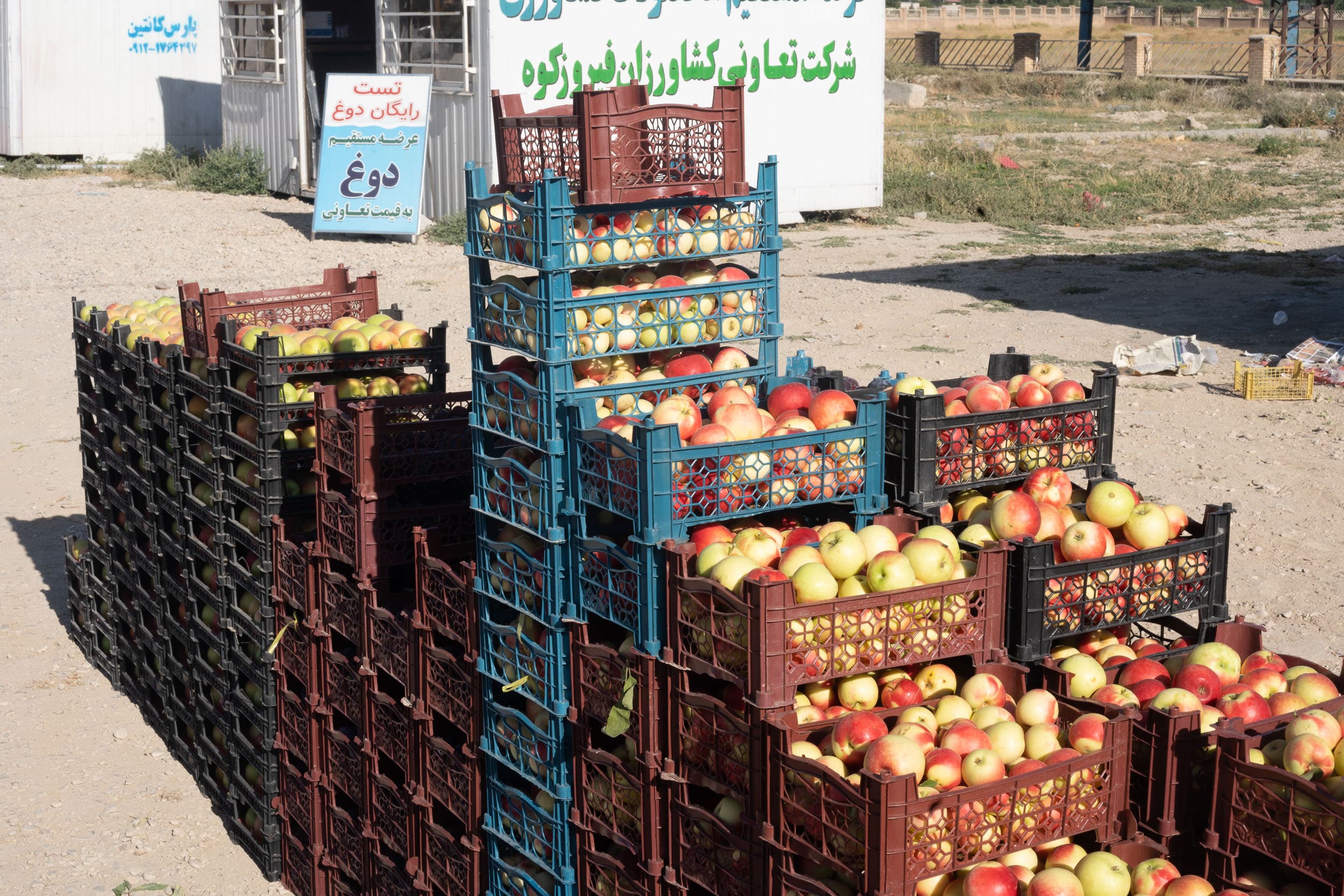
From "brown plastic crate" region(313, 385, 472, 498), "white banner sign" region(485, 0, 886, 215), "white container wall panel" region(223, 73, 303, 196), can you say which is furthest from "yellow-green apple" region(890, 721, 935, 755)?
"white container wall panel" region(223, 73, 303, 196)

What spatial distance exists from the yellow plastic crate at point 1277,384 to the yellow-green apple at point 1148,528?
29.1ft

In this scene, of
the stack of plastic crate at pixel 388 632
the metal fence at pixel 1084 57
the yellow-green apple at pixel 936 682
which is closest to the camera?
the yellow-green apple at pixel 936 682

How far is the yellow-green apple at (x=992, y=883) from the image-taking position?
324 cm

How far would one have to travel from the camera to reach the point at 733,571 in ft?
12.3

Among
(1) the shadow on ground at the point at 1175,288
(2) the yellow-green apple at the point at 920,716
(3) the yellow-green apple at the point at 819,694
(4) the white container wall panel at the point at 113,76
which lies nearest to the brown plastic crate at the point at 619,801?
(3) the yellow-green apple at the point at 819,694

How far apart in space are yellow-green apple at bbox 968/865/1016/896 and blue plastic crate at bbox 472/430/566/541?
156 cm

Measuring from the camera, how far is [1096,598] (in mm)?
4020

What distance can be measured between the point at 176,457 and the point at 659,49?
48.2 ft

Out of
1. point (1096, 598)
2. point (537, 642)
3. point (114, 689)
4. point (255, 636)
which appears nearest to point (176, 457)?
point (255, 636)

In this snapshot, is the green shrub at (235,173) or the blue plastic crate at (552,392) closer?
the blue plastic crate at (552,392)

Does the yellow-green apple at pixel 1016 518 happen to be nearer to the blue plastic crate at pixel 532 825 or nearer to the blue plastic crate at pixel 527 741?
the blue plastic crate at pixel 527 741

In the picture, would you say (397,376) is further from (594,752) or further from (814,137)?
(814,137)

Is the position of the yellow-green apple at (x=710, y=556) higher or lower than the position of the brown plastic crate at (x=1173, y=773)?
higher

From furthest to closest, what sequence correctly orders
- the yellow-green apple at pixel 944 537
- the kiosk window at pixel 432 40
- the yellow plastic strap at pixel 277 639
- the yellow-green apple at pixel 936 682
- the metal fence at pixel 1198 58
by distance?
the metal fence at pixel 1198 58
the kiosk window at pixel 432 40
the yellow plastic strap at pixel 277 639
the yellow-green apple at pixel 944 537
the yellow-green apple at pixel 936 682
